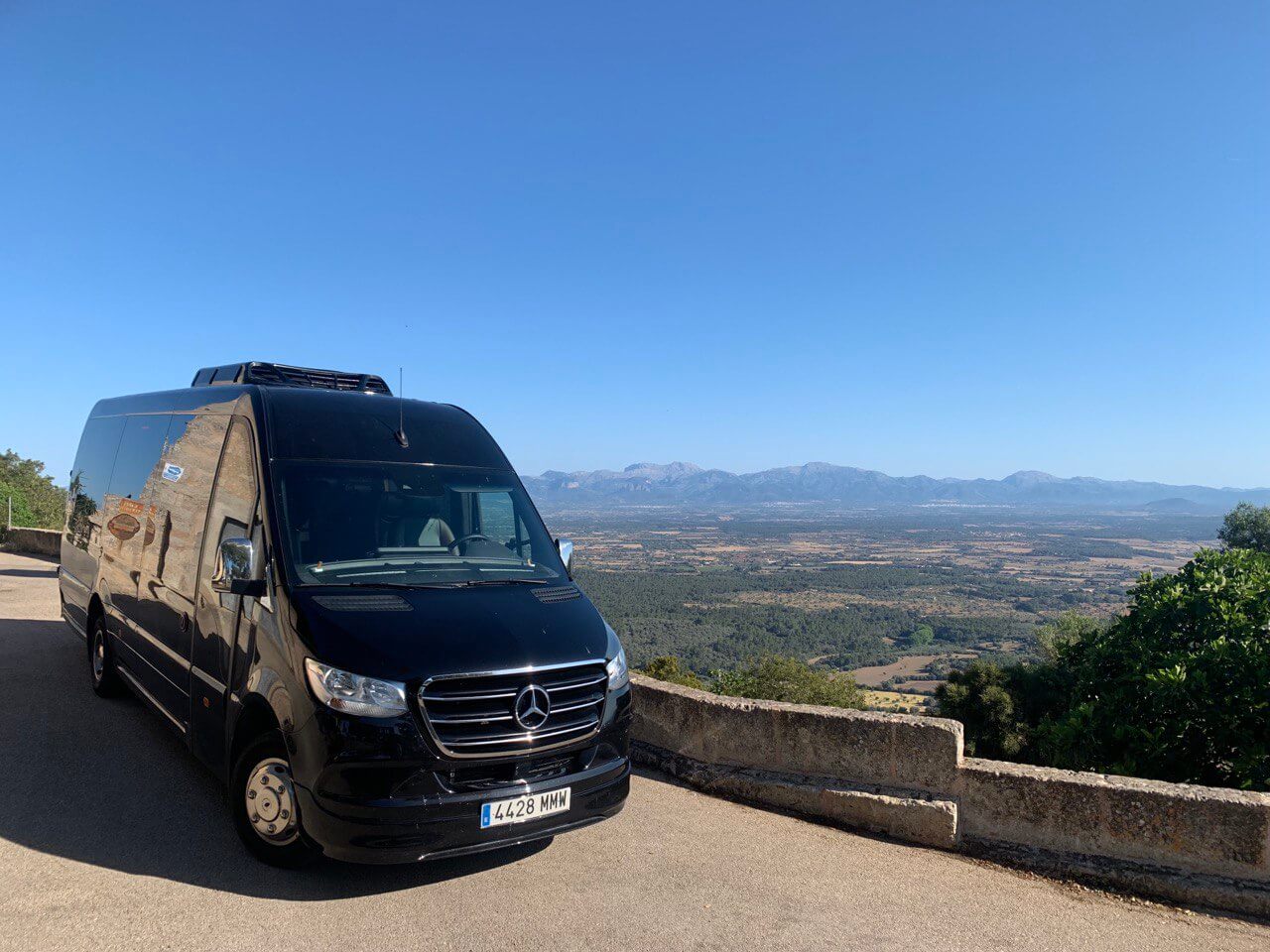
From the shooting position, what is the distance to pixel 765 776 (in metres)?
5.25

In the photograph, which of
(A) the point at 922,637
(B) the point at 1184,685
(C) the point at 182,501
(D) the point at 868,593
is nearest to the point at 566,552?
(C) the point at 182,501

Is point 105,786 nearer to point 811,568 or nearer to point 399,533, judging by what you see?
point 399,533

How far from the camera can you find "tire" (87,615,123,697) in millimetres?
6777

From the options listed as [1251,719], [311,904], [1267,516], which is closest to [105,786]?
[311,904]

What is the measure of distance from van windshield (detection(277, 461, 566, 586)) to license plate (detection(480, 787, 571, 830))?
1.19 metres

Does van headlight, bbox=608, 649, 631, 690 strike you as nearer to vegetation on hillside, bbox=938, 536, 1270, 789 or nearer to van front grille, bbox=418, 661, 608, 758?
van front grille, bbox=418, 661, 608, 758

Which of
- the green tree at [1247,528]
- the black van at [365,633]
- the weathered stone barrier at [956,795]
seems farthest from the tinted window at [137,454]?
the green tree at [1247,528]

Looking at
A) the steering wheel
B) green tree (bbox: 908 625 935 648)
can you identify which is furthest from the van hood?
green tree (bbox: 908 625 935 648)

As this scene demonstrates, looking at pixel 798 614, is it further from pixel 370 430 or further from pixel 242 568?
pixel 242 568

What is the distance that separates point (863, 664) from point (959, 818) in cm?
6656

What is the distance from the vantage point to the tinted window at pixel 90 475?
23.6 ft

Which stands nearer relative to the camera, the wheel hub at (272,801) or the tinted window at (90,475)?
the wheel hub at (272,801)

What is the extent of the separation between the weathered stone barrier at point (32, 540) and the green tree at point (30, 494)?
9.57 ft

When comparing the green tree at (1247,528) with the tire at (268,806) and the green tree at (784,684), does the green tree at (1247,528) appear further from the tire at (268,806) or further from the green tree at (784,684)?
the tire at (268,806)
